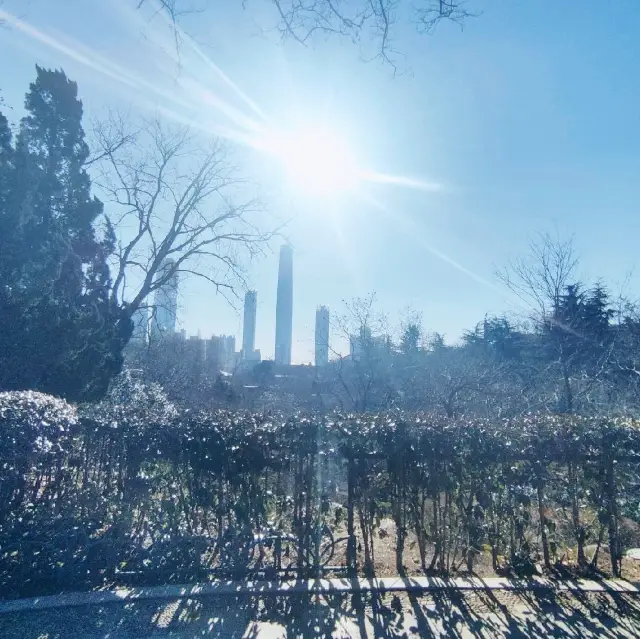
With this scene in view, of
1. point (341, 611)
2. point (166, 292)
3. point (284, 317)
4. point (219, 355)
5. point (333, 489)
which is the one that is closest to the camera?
point (341, 611)

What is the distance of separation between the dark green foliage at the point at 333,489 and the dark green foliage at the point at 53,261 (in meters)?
7.81

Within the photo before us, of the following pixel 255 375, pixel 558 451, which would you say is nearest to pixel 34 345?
pixel 558 451

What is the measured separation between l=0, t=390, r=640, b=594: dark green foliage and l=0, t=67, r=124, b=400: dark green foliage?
7.81 m

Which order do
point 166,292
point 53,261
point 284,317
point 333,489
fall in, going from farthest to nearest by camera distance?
point 284,317, point 166,292, point 53,261, point 333,489

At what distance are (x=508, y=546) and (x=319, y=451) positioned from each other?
2.02m

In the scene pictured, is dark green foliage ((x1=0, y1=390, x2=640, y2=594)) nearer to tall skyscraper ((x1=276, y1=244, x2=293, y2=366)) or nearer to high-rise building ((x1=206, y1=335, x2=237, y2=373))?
tall skyscraper ((x1=276, y1=244, x2=293, y2=366))

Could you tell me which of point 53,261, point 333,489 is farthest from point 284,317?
point 333,489

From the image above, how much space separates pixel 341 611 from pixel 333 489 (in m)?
1.00

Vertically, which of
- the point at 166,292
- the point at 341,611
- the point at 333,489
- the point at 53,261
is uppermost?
the point at 166,292

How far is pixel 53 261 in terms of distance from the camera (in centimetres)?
1331

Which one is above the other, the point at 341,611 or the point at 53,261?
the point at 53,261

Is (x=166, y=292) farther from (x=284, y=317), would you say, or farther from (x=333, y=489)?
(x=284, y=317)

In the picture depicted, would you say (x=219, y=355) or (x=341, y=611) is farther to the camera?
(x=219, y=355)

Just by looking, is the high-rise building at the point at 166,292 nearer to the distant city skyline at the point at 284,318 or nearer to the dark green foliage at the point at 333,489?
the distant city skyline at the point at 284,318
